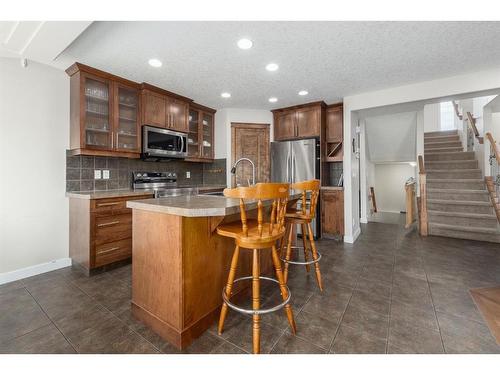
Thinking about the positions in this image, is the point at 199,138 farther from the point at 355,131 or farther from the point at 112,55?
the point at 355,131

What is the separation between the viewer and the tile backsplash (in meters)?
2.84

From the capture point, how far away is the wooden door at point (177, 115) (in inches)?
140

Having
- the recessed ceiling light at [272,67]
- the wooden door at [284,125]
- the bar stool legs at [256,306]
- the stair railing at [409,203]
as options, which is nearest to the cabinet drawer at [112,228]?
the bar stool legs at [256,306]

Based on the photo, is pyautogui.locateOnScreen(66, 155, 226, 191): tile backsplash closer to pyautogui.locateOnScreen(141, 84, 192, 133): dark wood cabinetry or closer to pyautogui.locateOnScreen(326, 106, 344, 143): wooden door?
pyautogui.locateOnScreen(141, 84, 192, 133): dark wood cabinetry

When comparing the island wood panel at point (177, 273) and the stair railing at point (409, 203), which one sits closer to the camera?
the island wood panel at point (177, 273)

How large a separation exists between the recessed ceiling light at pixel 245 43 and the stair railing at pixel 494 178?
4201 millimetres

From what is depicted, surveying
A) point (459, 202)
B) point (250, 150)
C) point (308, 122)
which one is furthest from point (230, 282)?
point (459, 202)

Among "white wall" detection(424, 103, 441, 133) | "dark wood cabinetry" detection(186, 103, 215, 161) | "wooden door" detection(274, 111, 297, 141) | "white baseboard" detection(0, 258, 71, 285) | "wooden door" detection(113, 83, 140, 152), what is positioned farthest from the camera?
"white wall" detection(424, 103, 441, 133)

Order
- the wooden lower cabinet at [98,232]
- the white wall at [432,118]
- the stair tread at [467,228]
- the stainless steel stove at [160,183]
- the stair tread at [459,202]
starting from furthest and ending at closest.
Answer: the white wall at [432,118], the stair tread at [459,202], the stair tread at [467,228], the stainless steel stove at [160,183], the wooden lower cabinet at [98,232]

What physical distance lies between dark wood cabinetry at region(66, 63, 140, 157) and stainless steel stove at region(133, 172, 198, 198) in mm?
475

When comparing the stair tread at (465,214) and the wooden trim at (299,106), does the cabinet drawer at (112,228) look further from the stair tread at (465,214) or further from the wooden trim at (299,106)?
the stair tread at (465,214)

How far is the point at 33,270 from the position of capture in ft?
8.23

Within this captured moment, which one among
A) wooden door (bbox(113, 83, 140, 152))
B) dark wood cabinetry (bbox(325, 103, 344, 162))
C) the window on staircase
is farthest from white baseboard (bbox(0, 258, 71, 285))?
the window on staircase
